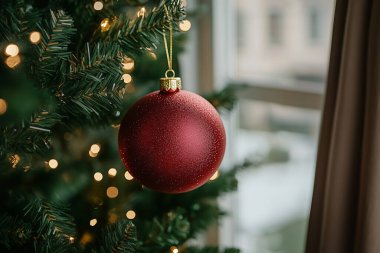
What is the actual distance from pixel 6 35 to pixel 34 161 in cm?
26

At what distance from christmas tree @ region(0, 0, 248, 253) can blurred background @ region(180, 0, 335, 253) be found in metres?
0.65

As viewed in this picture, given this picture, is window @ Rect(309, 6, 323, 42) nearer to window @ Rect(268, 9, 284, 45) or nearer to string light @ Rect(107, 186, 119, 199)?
window @ Rect(268, 9, 284, 45)

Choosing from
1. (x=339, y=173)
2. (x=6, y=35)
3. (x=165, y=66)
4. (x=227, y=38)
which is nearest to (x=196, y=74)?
(x=227, y=38)

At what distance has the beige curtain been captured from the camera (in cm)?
98

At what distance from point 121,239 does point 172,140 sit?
0.26 m

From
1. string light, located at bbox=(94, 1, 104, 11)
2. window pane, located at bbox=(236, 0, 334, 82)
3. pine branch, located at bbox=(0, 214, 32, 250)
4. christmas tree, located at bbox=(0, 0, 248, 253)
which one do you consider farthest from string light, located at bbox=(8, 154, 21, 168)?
window pane, located at bbox=(236, 0, 334, 82)

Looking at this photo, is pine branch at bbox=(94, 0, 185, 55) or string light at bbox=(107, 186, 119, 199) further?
string light at bbox=(107, 186, 119, 199)

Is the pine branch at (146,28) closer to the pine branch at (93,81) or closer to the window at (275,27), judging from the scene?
the pine branch at (93,81)

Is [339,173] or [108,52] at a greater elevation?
[108,52]

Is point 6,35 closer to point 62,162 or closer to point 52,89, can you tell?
point 52,89

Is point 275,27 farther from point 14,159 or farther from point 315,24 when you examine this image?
point 14,159

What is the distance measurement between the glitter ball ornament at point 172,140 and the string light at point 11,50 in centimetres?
22

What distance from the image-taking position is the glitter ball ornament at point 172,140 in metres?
0.83

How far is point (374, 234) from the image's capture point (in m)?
1.00
